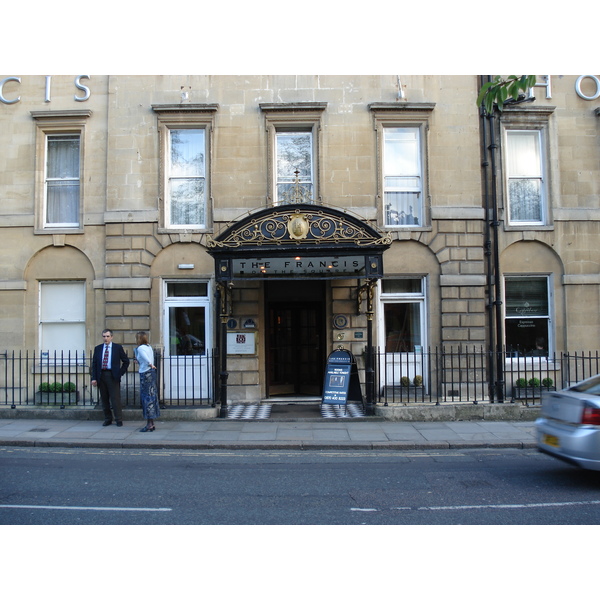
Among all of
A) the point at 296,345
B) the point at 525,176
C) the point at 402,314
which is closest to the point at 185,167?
the point at 296,345

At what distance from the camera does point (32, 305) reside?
1427 centimetres

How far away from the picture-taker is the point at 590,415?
7188mm

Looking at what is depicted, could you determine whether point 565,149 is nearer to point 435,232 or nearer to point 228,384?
point 435,232

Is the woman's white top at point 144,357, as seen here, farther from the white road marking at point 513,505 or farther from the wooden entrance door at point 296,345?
the white road marking at point 513,505

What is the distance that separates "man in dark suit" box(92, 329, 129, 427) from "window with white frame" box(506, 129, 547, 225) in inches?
395

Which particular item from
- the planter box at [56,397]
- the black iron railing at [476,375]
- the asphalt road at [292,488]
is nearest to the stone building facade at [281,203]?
the black iron railing at [476,375]

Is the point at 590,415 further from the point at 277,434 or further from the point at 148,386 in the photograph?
the point at 148,386

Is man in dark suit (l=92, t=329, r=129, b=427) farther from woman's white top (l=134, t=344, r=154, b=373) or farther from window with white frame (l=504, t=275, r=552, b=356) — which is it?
window with white frame (l=504, t=275, r=552, b=356)

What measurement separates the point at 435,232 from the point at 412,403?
420 centimetres

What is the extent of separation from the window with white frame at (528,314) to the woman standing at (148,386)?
8615 millimetres

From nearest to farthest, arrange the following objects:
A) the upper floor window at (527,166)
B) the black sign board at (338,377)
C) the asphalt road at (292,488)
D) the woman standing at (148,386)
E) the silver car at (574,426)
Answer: the asphalt road at (292,488), the silver car at (574,426), the woman standing at (148,386), the black sign board at (338,377), the upper floor window at (527,166)

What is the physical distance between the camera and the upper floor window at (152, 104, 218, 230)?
14.1 meters

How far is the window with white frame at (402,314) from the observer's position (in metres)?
14.3

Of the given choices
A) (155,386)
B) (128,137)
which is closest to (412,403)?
(155,386)
